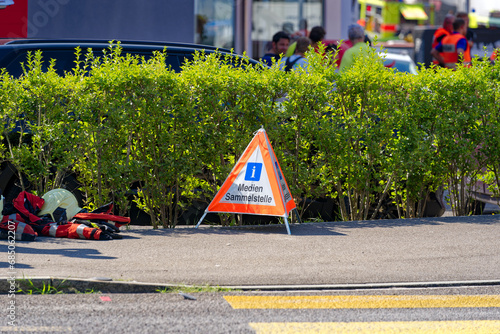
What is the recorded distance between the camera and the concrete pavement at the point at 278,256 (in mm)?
Answer: 5926

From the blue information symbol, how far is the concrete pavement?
56 cm

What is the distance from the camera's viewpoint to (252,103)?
27.2ft

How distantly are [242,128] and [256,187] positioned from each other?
74cm

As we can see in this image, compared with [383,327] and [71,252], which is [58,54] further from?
[383,327]

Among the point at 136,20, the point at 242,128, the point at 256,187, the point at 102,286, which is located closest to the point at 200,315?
the point at 102,286

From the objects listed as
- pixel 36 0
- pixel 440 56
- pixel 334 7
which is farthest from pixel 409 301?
pixel 334 7

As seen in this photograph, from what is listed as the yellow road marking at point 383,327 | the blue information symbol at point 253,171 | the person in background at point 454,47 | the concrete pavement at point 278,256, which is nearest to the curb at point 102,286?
the concrete pavement at point 278,256

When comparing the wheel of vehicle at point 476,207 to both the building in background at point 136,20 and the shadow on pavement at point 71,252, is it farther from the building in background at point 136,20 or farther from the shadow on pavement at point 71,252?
the building in background at point 136,20

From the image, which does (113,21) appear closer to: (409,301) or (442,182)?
(442,182)

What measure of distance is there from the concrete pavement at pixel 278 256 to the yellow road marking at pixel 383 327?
95 cm

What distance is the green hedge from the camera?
799 cm

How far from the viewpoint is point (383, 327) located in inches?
→ 192

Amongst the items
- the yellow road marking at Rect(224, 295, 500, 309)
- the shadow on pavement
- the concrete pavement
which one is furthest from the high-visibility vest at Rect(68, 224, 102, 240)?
the yellow road marking at Rect(224, 295, 500, 309)

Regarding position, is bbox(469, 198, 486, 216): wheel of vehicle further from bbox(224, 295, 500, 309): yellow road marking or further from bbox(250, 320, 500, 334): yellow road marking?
bbox(250, 320, 500, 334): yellow road marking
